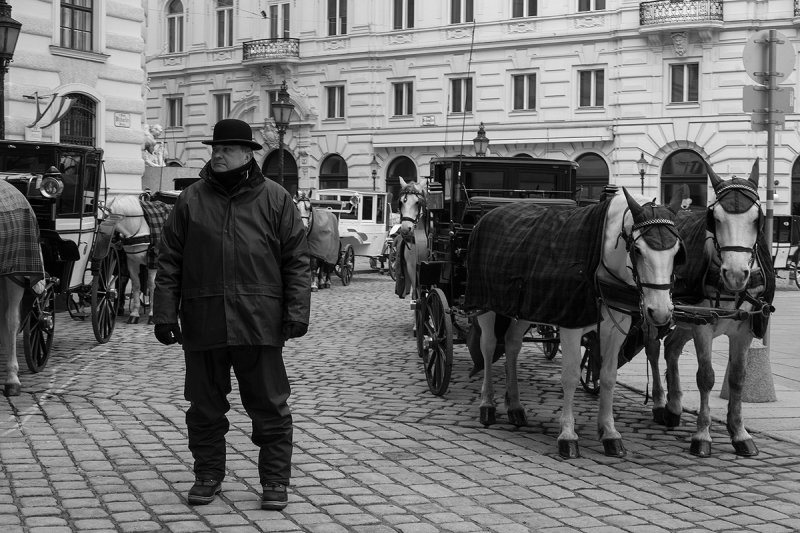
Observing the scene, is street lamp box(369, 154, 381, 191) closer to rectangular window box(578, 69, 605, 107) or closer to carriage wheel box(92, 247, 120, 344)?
rectangular window box(578, 69, 605, 107)

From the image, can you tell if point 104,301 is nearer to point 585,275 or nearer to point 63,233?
point 63,233

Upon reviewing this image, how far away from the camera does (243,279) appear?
566 cm

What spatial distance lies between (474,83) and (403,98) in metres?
3.31

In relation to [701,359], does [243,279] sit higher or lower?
higher

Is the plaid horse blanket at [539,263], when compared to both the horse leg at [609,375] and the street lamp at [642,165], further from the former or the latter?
the street lamp at [642,165]

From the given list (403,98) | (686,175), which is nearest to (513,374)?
(686,175)

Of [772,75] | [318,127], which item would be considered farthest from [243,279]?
[318,127]

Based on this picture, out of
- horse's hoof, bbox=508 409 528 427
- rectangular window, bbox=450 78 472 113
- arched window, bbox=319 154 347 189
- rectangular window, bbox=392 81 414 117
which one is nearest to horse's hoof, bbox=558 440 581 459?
horse's hoof, bbox=508 409 528 427

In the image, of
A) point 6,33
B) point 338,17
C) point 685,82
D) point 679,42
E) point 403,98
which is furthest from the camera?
point 338,17

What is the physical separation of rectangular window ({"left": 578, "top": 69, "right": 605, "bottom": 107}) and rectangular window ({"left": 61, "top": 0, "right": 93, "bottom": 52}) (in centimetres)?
2165

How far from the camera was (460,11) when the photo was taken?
1674 inches

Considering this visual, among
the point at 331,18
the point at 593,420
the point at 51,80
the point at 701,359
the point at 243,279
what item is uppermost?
the point at 331,18

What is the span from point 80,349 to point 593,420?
6.46 metres

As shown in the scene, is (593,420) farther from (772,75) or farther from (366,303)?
(366,303)
